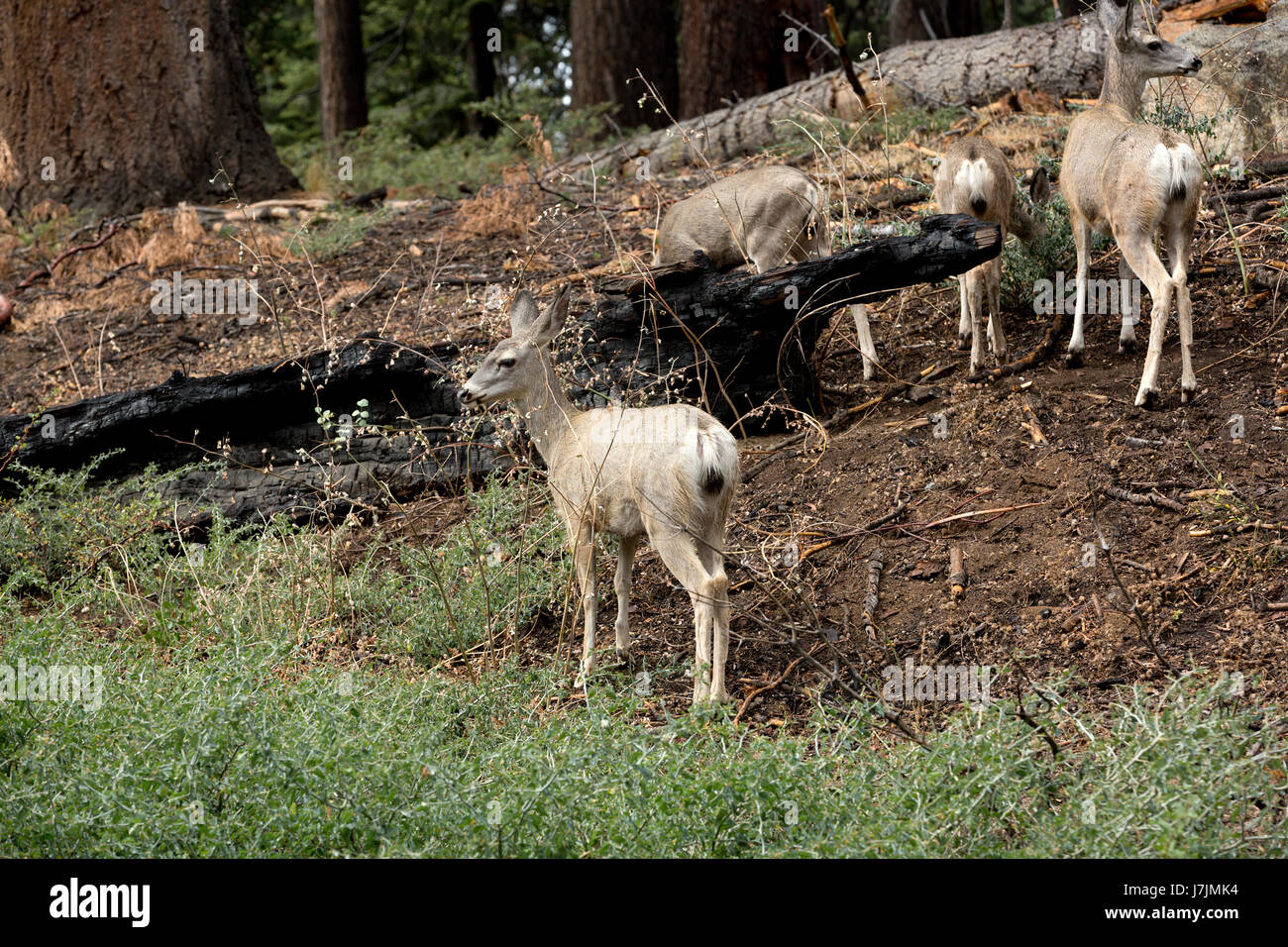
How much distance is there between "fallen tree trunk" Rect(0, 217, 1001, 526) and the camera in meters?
8.72

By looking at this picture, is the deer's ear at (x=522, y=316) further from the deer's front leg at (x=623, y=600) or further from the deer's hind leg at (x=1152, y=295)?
the deer's hind leg at (x=1152, y=295)

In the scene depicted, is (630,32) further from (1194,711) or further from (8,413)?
(1194,711)

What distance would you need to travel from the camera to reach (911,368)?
9.58 metres

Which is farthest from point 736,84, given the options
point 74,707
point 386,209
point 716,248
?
point 74,707

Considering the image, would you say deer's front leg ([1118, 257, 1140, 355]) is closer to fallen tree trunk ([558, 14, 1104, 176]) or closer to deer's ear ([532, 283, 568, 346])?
deer's ear ([532, 283, 568, 346])

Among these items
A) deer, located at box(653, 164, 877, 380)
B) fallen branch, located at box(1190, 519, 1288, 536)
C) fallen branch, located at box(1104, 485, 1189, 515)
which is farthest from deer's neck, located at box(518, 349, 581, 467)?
fallen branch, located at box(1190, 519, 1288, 536)

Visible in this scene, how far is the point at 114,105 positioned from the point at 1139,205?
12.0m

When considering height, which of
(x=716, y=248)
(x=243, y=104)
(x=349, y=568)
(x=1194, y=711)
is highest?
(x=243, y=104)

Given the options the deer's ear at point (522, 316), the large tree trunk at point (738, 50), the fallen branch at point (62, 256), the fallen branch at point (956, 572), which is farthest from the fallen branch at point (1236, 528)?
the large tree trunk at point (738, 50)

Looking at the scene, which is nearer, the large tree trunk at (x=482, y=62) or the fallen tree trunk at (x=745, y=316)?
the fallen tree trunk at (x=745, y=316)

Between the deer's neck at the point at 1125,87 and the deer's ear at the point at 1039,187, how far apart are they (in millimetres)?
679

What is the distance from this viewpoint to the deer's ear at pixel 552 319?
7.22m

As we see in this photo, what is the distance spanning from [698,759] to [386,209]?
10679 mm
